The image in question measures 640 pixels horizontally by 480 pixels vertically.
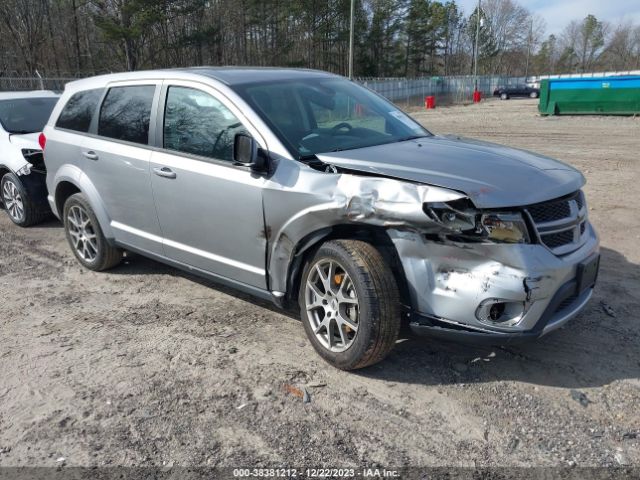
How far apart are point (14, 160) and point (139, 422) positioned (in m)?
5.56

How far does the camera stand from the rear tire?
7.30 m

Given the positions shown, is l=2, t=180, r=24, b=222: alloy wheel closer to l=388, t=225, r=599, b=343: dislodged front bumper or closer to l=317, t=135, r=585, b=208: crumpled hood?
l=317, t=135, r=585, b=208: crumpled hood

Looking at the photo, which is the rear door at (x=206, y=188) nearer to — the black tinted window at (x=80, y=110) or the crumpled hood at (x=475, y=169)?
the crumpled hood at (x=475, y=169)

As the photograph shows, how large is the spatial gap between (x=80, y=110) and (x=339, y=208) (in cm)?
339

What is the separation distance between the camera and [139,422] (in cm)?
310

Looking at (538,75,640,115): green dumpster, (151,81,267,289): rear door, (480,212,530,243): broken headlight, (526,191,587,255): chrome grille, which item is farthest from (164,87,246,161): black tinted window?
(538,75,640,115): green dumpster

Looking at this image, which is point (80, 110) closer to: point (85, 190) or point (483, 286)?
point (85, 190)

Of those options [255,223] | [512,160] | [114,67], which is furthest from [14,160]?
[114,67]

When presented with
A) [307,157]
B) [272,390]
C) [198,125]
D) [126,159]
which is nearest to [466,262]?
[307,157]

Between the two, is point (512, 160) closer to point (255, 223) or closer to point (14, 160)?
point (255, 223)

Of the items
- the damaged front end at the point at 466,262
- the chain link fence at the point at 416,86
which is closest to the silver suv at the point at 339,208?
the damaged front end at the point at 466,262

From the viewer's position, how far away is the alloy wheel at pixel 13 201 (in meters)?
7.45

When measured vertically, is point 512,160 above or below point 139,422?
above

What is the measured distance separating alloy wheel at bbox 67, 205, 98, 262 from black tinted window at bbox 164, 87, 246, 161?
1.60m
